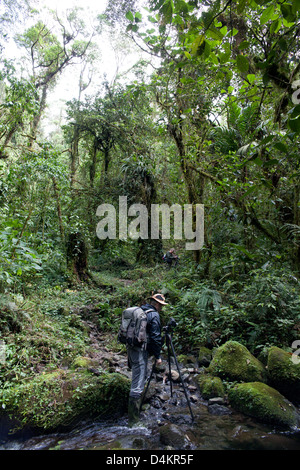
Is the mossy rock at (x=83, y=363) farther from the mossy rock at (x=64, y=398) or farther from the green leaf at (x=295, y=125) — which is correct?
the green leaf at (x=295, y=125)

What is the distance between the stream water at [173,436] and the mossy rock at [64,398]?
16 centimetres

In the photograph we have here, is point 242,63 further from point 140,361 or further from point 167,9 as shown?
point 140,361

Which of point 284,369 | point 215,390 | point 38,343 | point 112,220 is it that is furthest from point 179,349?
point 112,220

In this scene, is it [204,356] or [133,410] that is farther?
[204,356]

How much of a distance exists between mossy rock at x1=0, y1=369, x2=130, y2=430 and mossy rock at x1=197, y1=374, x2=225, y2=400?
130 cm

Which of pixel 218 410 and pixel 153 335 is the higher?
pixel 153 335

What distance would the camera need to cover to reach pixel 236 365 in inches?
193

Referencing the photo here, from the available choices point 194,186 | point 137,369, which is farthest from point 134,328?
point 194,186

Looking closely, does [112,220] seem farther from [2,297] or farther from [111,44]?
[111,44]

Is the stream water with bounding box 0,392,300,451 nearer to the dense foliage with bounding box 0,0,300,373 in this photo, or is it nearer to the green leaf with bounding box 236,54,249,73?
the dense foliage with bounding box 0,0,300,373

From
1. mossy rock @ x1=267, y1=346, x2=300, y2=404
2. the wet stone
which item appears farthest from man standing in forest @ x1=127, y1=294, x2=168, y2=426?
mossy rock @ x1=267, y1=346, x2=300, y2=404

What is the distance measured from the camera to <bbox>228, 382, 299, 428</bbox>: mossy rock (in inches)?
150

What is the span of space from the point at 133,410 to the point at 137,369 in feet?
1.76

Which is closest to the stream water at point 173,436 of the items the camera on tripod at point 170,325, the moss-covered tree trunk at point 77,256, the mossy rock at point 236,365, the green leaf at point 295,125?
the mossy rock at point 236,365
